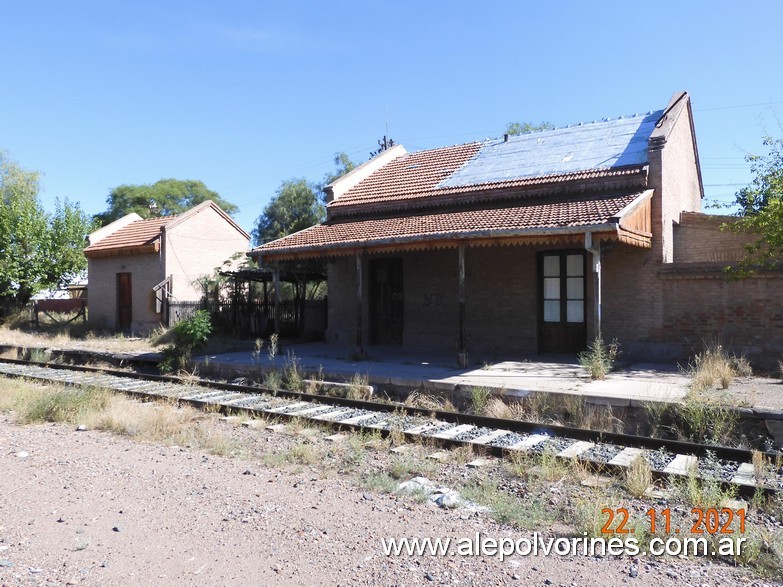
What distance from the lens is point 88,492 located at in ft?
17.5

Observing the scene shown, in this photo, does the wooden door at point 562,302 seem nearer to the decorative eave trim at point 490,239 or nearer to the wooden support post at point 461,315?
the decorative eave trim at point 490,239

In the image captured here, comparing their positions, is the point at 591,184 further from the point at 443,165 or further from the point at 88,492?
the point at 88,492

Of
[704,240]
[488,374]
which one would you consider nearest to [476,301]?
[488,374]

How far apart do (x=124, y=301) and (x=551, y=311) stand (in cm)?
1641

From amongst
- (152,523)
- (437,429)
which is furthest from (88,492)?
(437,429)

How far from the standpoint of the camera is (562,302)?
1352 centimetres

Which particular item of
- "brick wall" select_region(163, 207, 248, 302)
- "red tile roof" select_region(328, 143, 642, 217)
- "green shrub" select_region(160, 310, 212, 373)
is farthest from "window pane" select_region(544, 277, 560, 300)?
"brick wall" select_region(163, 207, 248, 302)

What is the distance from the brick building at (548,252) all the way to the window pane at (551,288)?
33 mm

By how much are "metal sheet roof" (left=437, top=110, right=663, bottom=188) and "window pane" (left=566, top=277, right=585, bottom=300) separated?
2.66 meters

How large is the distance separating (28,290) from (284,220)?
17990mm

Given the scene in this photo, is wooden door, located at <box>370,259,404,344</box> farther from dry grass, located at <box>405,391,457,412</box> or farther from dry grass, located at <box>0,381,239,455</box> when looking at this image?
dry grass, located at <box>0,381,239,455</box>

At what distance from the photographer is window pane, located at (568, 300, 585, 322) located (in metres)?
13.3

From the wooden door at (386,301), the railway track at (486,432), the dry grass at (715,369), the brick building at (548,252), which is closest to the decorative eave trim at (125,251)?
the brick building at (548,252)

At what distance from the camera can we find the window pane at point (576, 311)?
13.3 m
